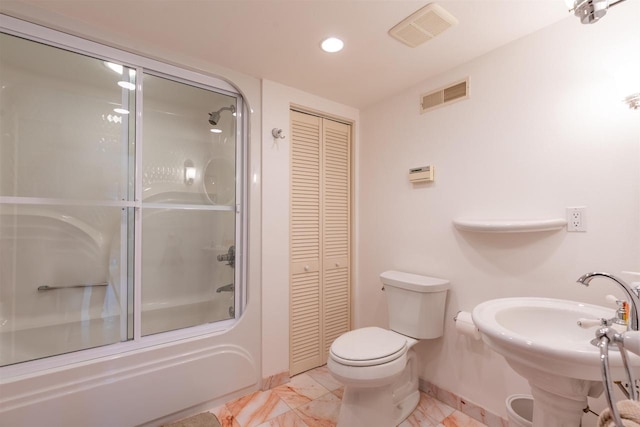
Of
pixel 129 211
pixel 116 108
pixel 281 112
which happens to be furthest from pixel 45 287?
pixel 281 112

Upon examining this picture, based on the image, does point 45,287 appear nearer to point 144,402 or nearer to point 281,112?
point 144,402

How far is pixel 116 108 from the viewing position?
1.71 meters

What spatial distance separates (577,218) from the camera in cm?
136

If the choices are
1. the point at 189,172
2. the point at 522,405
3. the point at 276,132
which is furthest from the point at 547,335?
the point at 189,172

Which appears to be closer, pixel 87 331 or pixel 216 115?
pixel 87 331

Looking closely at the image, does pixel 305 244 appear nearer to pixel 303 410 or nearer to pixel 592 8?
pixel 303 410

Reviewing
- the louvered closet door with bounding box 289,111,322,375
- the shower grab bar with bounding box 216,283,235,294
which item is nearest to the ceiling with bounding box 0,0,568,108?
the louvered closet door with bounding box 289,111,322,375

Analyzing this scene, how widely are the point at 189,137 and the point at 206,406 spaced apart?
1.79 metres

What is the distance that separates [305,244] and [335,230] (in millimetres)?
333

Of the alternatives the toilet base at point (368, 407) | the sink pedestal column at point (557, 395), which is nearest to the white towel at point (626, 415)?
→ the sink pedestal column at point (557, 395)

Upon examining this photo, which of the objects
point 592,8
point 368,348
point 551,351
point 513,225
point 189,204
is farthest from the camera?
point 189,204

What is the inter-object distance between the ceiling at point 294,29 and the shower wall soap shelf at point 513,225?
0.98 meters

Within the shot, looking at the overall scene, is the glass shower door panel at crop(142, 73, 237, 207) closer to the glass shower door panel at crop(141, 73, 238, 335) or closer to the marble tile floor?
the glass shower door panel at crop(141, 73, 238, 335)

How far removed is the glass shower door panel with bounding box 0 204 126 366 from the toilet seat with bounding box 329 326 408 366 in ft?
4.14
